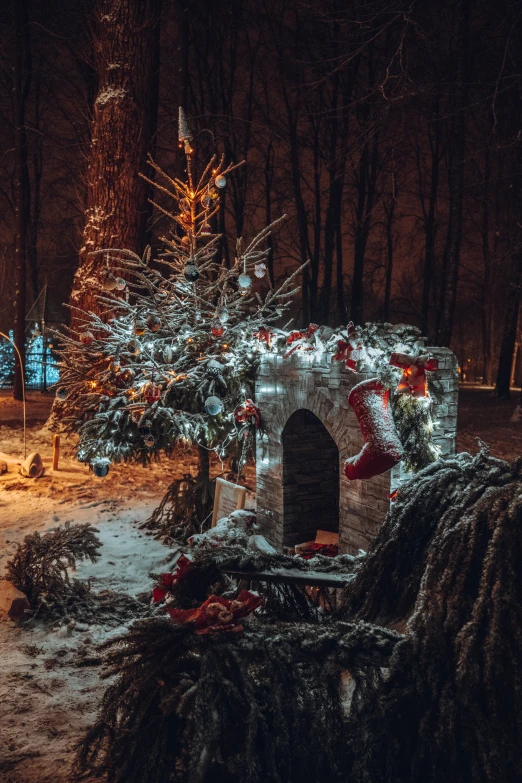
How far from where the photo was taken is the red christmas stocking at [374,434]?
4609 millimetres

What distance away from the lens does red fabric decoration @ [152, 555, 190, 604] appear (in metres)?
2.43

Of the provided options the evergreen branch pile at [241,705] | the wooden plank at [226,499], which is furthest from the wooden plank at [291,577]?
the wooden plank at [226,499]

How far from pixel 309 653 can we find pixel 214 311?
597 centimetres

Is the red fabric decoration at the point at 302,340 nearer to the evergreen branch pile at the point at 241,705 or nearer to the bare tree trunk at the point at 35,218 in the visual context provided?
the evergreen branch pile at the point at 241,705

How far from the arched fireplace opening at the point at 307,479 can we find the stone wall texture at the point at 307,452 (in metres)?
0.01

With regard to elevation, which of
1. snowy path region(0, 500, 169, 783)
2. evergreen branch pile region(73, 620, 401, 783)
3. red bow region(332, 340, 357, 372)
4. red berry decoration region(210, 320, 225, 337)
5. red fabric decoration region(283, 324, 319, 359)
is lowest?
snowy path region(0, 500, 169, 783)

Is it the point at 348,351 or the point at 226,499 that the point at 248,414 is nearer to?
the point at 226,499

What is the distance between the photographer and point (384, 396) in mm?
4793

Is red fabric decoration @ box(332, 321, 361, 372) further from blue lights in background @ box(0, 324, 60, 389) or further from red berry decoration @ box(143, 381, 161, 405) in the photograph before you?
blue lights in background @ box(0, 324, 60, 389)

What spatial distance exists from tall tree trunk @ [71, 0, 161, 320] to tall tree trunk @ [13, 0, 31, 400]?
698 cm

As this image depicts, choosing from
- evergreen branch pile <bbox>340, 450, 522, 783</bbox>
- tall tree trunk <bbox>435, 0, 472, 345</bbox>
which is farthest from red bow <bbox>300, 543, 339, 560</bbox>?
tall tree trunk <bbox>435, 0, 472, 345</bbox>

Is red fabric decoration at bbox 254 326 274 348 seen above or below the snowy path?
above

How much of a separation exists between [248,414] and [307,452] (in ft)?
2.78

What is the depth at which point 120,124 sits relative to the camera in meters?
10.8
